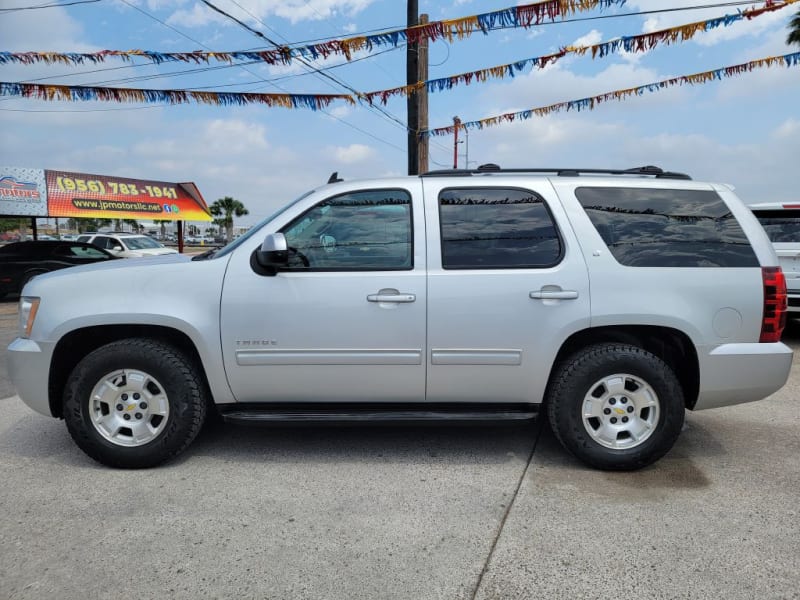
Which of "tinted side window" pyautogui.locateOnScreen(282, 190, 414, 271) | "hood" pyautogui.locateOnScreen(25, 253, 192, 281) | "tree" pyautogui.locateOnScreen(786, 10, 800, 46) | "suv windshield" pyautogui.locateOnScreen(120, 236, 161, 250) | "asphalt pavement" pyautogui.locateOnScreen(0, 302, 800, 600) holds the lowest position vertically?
"asphalt pavement" pyautogui.locateOnScreen(0, 302, 800, 600)

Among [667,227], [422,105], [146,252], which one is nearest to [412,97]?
[422,105]

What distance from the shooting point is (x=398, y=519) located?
2.89m

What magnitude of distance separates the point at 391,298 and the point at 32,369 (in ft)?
7.33

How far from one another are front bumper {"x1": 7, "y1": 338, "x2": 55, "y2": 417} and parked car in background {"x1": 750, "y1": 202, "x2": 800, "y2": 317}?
805 centimetres

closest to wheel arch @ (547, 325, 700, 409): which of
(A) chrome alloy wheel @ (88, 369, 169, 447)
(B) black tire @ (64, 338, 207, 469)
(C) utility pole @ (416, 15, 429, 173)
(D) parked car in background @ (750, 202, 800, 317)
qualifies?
(B) black tire @ (64, 338, 207, 469)

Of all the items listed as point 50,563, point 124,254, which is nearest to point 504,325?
point 50,563

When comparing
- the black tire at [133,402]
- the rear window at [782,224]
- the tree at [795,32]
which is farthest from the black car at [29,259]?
the tree at [795,32]

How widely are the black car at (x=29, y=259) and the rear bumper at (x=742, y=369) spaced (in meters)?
13.8

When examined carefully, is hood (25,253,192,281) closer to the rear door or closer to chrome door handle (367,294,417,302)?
chrome door handle (367,294,417,302)

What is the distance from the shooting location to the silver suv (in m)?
3.38

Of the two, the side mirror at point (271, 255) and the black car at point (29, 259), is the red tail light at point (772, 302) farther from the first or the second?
the black car at point (29, 259)

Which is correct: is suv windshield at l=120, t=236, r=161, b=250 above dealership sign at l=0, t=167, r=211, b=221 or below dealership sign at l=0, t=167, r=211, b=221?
below

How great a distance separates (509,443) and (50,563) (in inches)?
108

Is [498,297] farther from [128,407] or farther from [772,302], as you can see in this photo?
[128,407]
